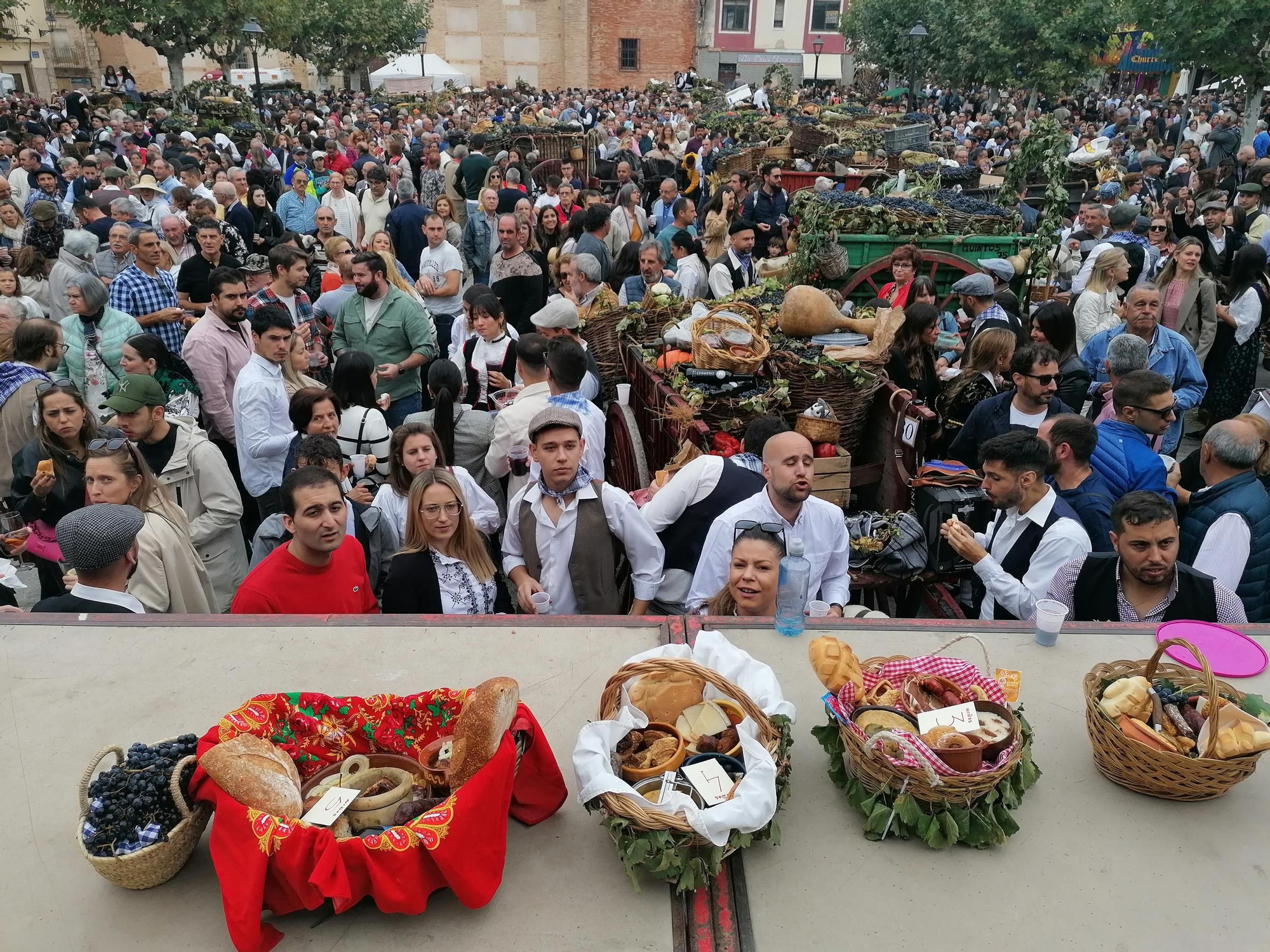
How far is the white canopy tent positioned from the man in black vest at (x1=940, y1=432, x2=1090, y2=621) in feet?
139

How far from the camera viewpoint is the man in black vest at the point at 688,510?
445 cm

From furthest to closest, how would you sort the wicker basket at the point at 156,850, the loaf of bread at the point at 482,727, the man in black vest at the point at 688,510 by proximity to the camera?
the man in black vest at the point at 688,510 < the loaf of bread at the point at 482,727 < the wicker basket at the point at 156,850

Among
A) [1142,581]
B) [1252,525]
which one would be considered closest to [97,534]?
[1142,581]

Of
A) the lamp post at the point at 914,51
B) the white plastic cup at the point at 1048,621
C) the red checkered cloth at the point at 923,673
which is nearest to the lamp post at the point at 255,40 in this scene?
the lamp post at the point at 914,51

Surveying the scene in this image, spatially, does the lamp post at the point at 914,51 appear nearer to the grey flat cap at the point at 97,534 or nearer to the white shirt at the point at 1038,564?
the white shirt at the point at 1038,564

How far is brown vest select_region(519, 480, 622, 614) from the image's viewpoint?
4.14m

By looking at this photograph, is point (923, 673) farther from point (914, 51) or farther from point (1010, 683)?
point (914, 51)

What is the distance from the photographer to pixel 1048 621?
11.2ft

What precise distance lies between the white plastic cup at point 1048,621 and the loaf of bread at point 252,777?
2594mm

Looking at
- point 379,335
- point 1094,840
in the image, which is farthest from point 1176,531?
point 379,335

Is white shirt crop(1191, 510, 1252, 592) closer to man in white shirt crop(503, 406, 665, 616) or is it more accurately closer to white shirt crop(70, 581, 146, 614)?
man in white shirt crop(503, 406, 665, 616)

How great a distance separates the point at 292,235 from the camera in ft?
33.9

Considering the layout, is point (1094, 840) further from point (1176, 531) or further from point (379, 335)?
point (379, 335)

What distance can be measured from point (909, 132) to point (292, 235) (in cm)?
1175
